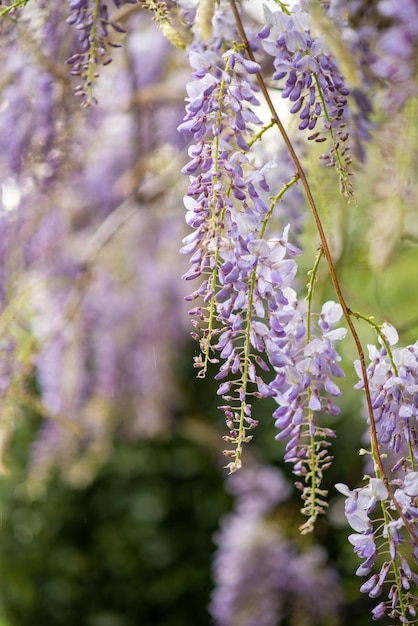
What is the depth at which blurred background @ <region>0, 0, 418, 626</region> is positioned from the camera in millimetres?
964

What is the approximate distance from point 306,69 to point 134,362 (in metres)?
1.57

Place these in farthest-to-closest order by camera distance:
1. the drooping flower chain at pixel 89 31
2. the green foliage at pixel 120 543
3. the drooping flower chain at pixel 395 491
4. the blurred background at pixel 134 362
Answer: the green foliage at pixel 120 543, the blurred background at pixel 134 362, the drooping flower chain at pixel 89 31, the drooping flower chain at pixel 395 491

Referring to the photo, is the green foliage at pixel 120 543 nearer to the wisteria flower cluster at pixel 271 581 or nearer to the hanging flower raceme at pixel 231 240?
the wisteria flower cluster at pixel 271 581

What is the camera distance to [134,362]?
2027 mm

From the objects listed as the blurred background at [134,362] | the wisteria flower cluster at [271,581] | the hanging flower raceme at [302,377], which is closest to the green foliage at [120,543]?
the blurred background at [134,362]

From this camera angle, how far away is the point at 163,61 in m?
1.49

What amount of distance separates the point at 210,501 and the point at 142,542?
253mm

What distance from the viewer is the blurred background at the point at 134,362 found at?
3.16ft

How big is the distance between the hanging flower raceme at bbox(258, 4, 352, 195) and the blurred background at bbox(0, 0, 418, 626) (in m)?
0.05

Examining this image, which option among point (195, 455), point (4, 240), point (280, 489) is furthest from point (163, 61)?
point (195, 455)

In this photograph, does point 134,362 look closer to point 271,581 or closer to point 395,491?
point 271,581

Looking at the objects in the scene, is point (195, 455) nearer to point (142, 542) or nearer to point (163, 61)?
point (142, 542)

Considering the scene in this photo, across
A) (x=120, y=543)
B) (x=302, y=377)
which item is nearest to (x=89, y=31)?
(x=302, y=377)

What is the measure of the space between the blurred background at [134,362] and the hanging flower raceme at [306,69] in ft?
0.18
